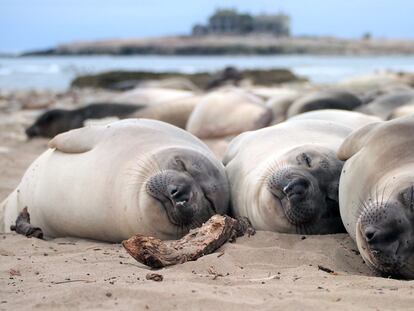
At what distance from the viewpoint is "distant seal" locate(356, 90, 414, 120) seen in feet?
30.5

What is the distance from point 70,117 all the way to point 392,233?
7.66 meters

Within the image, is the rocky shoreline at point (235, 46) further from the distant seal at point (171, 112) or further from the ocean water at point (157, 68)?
the distant seal at point (171, 112)

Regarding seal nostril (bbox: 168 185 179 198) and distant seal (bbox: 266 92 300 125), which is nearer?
seal nostril (bbox: 168 185 179 198)

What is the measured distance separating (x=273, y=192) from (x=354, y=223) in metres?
0.62

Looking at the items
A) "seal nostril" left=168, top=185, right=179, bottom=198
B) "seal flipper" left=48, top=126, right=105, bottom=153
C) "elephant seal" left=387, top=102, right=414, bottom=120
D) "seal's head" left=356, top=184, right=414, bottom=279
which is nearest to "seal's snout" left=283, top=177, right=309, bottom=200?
"seal nostril" left=168, top=185, right=179, bottom=198

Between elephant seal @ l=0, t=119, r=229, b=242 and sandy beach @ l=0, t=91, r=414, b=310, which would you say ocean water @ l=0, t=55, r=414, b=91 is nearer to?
elephant seal @ l=0, t=119, r=229, b=242

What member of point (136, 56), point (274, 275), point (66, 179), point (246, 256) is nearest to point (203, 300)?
point (274, 275)

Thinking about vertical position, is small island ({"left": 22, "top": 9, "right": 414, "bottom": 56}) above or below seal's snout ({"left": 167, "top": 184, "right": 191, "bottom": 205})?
below

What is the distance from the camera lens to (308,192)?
454cm

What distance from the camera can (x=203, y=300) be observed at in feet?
10.4

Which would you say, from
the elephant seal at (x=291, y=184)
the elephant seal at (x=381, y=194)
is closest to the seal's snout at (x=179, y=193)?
the elephant seal at (x=291, y=184)

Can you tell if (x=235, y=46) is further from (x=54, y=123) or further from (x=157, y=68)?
(x=54, y=123)

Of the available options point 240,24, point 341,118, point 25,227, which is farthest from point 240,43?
point 25,227

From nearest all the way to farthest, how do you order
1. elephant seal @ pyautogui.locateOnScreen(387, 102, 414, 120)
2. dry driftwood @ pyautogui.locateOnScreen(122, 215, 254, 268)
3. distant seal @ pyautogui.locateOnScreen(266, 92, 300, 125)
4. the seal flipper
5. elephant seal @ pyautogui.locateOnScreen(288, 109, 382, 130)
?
dry driftwood @ pyautogui.locateOnScreen(122, 215, 254, 268) → the seal flipper → elephant seal @ pyautogui.locateOnScreen(288, 109, 382, 130) → elephant seal @ pyautogui.locateOnScreen(387, 102, 414, 120) → distant seal @ pyautogui.locateOnScreen(266, 92, 300, 125)
